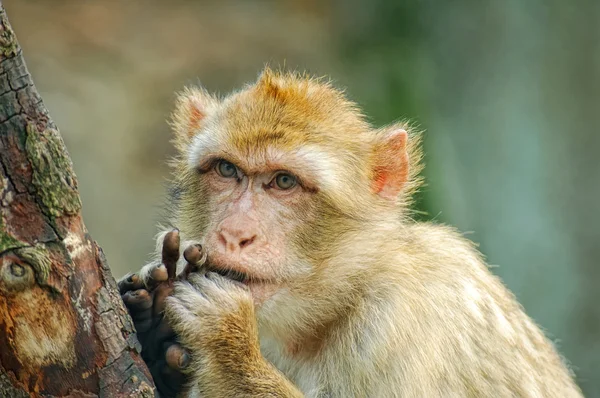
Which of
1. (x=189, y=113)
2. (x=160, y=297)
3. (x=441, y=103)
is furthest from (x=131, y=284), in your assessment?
(x=441, y=103)

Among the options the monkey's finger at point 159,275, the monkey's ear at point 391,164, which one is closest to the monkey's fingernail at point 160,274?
the monkey's finger at point 159,275

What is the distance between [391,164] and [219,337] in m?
1.62

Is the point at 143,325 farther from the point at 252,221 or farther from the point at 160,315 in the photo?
the point at 252,221

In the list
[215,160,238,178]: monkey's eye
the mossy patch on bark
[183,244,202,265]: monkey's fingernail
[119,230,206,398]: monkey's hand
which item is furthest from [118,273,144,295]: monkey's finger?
the mossy patch on bark

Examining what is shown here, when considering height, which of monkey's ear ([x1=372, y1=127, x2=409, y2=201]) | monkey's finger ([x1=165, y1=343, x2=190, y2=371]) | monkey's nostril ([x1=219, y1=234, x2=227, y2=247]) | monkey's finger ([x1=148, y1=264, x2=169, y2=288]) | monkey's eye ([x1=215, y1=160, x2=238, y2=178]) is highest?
monkey's ear ([x1=372, y1=127, x2=409, y2=201])

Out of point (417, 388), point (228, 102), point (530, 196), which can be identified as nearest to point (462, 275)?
point (417, 388)

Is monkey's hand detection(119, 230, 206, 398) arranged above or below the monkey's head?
below

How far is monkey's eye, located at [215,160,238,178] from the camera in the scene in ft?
14.6

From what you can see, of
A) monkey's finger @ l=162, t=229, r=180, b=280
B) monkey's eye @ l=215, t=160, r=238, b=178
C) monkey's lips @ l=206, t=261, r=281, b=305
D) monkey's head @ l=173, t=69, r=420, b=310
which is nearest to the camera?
monkey's finger @ l=162, t=229, r=180, b=280

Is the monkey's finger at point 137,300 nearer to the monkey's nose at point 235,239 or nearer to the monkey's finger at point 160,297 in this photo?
the monkey's finger at point 160,297

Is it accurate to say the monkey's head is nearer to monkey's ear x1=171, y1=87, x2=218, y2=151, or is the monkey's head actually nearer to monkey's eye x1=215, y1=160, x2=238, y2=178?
monkey's eye x1=215, y1=160, x2=238, y2=178

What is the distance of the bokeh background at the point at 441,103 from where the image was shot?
1070 centimetres

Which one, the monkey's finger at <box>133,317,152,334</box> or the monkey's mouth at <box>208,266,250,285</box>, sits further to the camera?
the monkey's mouth at <box>208,266,250,285</box>

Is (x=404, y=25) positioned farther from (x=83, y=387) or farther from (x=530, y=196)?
(x=83, y=387)
